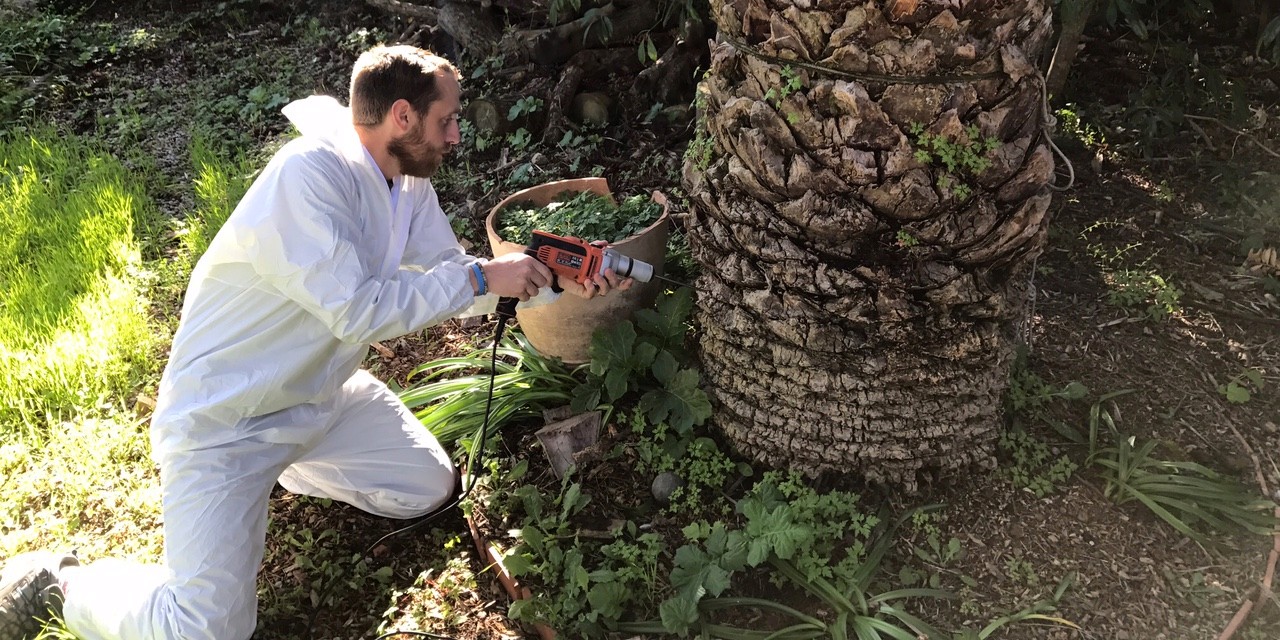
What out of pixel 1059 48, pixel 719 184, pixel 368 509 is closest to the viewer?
pixel 719 184

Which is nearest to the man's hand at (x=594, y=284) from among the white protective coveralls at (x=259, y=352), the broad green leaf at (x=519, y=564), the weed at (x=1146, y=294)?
the white protective coveralls at (x=259, y=352)

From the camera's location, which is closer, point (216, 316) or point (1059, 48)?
Result: point (216, 316)

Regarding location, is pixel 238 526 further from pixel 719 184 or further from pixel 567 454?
pixel 719 184

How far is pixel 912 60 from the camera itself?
1836mm

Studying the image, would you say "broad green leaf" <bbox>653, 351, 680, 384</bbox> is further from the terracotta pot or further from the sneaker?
the sneaker

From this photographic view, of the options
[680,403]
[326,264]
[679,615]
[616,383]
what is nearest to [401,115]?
[326,264]

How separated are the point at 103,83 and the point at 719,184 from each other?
20.1 ft

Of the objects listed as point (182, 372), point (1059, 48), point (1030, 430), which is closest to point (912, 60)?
point (1030, 430)

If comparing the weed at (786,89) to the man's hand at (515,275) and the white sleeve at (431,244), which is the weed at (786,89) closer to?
the man's hand at (515,275)

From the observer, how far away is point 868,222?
1979 mm

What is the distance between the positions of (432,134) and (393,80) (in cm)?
18

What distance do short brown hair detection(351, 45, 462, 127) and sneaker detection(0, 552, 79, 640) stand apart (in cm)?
164

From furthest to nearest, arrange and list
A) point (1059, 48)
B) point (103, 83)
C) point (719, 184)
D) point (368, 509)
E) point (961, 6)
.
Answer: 1. point (103, 83)
2. point (1059, 48)
3. point (368, 509)
4. point (719, 184)
5. point (961, 6)

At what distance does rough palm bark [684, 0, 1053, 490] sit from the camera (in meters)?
1.87
